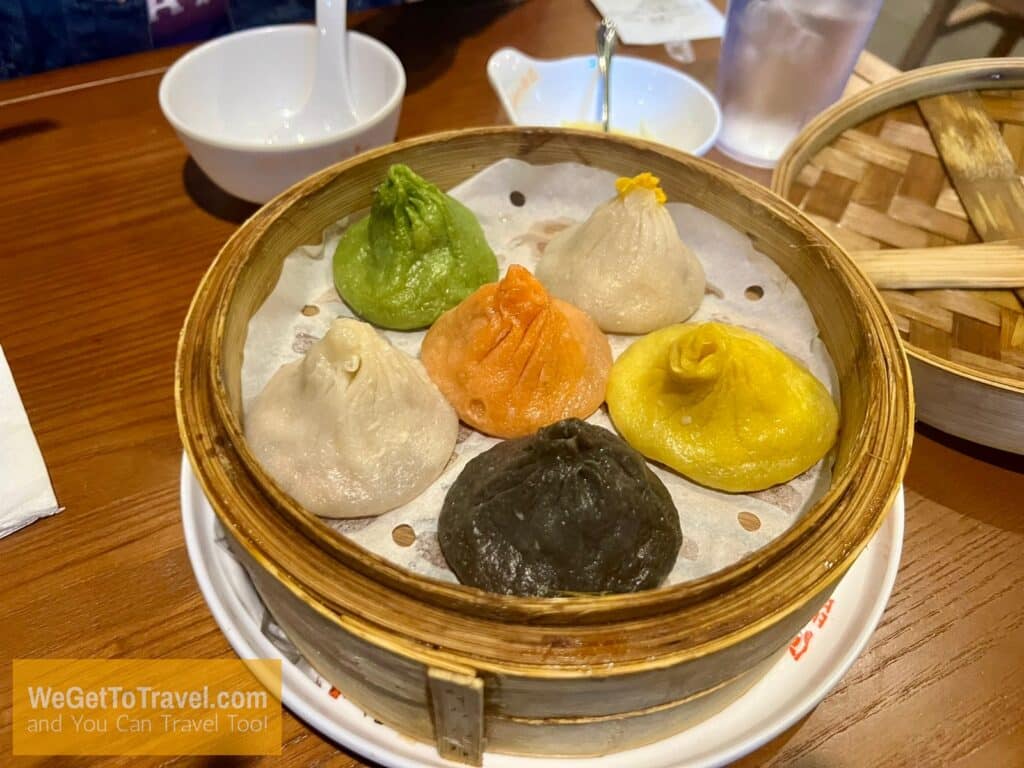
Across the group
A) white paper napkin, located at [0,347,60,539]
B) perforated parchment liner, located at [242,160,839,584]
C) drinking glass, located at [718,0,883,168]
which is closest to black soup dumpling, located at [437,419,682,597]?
perforated parchment liner, located at [242,160,839,584]

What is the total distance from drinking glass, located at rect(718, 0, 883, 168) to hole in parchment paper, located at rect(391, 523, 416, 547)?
1525mm

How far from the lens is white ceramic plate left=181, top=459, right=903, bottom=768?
40.3 inches

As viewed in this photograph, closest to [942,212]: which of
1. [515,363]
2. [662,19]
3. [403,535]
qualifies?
[515,363]

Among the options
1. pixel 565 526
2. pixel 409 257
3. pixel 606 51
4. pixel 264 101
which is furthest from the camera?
pixel 264 101

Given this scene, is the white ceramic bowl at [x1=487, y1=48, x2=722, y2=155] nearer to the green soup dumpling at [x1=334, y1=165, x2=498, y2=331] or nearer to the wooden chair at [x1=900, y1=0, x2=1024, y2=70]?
the green soup dumpling at [x1=334, y1=165, x2=498, y2=331]

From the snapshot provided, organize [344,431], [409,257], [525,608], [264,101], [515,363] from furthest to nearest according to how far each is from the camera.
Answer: [264,101]
[409,257]
[515,363]
[344,431]
[525,608]

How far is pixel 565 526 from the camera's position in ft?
3.37

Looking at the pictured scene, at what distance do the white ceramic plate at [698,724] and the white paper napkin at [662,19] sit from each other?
6.32 feet

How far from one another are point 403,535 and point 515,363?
34cm

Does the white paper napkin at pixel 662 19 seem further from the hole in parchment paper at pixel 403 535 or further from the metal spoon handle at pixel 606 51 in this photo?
the hole in parchment paper at pixel 403 535

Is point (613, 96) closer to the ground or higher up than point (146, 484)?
higher up

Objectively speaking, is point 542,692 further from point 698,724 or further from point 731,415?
point 731,415

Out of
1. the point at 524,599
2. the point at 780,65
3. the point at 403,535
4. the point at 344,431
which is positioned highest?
the point at 780,65

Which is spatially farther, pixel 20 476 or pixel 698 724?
pixel 20 476
